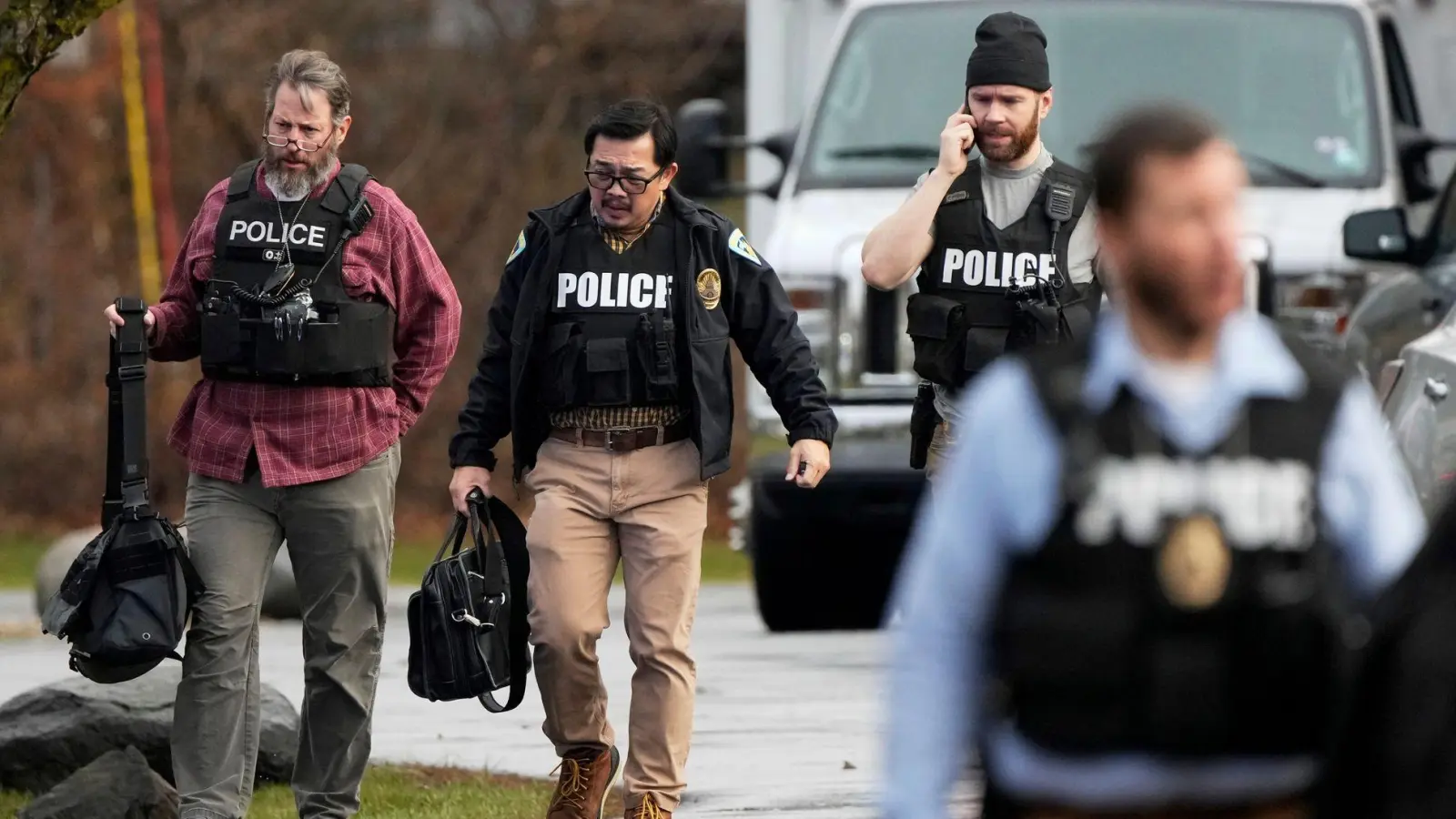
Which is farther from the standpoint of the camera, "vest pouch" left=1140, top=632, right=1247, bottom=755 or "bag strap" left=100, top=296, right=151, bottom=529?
"bag strap" left=100, top=296, right=151, bottom=529

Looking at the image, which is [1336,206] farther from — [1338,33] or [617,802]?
[617,802]

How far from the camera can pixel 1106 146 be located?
2.82 m

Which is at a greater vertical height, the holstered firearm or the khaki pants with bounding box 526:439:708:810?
the holstered firearm

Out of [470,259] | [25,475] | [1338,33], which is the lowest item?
[25,475]

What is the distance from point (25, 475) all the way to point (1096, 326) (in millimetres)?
19258

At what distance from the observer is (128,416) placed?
5.91 m

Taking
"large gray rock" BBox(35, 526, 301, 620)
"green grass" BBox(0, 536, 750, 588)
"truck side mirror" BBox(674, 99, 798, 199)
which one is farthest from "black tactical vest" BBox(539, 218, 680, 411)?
"green grass" BBox(0, 536, 750, 588)

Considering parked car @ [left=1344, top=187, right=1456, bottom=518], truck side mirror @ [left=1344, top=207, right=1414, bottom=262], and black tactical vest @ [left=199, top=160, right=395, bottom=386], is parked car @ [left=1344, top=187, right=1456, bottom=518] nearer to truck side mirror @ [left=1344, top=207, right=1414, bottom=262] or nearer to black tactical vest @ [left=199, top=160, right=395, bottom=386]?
truck side mirror @ [left=1344, top=207, right=1414, bottom=262]

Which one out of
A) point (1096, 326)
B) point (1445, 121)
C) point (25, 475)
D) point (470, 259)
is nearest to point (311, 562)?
point (1096, 326)

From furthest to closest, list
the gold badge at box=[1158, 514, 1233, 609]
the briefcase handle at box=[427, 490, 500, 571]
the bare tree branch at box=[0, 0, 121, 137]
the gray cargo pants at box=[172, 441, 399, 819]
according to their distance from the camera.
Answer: the bare tree branch at box=[0, 0, 121, 137], the briefcase handle at box=[427, 490, 500, 571], the gray cargo pants at box=[172, 441, 399, 819], the gold badge at box=[1158, 514, 1233, 609]

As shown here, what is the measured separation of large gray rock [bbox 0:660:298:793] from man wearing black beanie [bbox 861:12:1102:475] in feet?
7.28

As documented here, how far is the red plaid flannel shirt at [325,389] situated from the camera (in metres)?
6.02

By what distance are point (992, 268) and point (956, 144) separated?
304mm

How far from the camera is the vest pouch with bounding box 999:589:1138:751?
2756 mm
